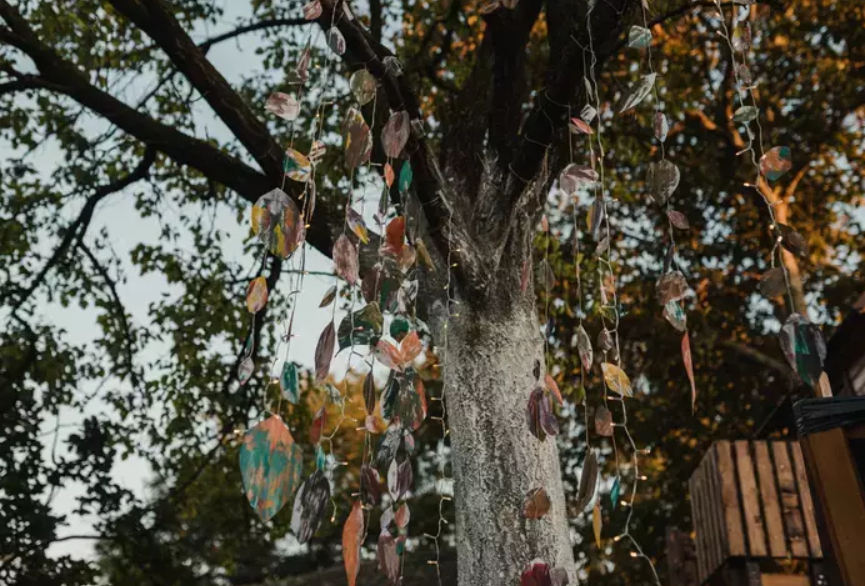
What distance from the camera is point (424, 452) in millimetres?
12133

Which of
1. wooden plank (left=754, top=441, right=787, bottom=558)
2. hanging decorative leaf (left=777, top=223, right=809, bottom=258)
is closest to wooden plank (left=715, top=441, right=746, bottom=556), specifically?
wooden plank (left=754, top=441, right=787, bottom=558)

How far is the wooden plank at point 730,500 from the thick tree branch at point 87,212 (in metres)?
4.69

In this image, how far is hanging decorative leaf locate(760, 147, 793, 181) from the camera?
1353mm

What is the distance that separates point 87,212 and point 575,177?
16.0ft

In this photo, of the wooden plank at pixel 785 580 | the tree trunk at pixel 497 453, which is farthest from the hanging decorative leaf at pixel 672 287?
the wooden plank at pixel 785 580

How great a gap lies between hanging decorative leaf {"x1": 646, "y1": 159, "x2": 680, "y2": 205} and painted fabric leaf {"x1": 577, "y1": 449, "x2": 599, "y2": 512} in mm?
541

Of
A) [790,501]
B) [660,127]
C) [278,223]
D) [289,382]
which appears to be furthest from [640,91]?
[790,501]

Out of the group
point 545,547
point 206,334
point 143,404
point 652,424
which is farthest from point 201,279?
point 652,424

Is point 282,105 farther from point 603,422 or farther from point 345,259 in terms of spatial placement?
point 603,422

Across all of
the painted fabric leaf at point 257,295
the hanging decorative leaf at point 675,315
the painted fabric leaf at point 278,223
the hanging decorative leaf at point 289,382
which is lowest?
the hanging decorative leaf at point 289,382

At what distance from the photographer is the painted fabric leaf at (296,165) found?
1484mm

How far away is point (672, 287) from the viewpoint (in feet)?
4.74

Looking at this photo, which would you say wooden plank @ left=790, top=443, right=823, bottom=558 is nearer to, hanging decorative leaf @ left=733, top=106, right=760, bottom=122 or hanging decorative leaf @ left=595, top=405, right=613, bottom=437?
hanging decorative leaf @ left=595, top=405, right=613, bottom=437

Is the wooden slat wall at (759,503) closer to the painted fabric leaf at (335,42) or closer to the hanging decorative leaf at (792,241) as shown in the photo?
the hanging decorative leaf at (792,241)
